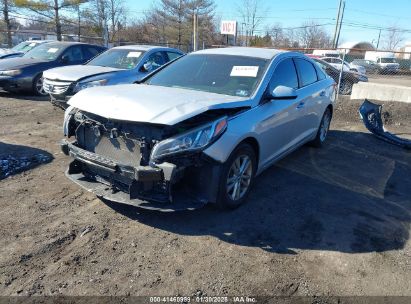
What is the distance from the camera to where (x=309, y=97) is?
225 inches

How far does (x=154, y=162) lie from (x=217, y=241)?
0.98 m

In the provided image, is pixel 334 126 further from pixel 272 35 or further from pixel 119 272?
pixel 272 35

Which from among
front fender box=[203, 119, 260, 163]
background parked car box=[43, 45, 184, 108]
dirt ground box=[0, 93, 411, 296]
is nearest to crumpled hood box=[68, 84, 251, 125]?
front fender box=[203, 119, 260, 163]

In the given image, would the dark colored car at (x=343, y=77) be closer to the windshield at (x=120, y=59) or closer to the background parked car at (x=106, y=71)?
the background parked car at (x=106, y=71)

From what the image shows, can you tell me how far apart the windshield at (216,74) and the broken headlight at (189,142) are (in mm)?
927

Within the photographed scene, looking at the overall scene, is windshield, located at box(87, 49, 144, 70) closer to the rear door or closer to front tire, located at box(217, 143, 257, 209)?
the rear door

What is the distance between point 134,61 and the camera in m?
9.05

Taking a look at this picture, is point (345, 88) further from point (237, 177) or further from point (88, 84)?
point (237, 177)

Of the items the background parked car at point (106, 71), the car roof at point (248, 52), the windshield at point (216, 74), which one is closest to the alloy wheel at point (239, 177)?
the windshield at point (216, 74)

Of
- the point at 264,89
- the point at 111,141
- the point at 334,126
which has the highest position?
the point at 264,89

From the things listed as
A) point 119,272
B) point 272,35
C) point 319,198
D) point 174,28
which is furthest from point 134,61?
point 272,35

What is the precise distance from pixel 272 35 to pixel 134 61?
46375 mm

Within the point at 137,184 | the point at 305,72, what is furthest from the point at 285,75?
the point at 137,184

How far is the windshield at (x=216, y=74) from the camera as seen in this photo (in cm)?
443
